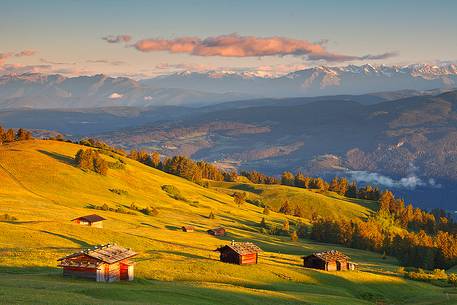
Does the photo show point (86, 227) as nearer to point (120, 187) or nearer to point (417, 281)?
point (417, 281)

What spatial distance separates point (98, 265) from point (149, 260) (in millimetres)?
18195

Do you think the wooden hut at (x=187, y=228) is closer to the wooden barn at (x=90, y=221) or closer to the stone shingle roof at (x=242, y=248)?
the wooden barn at (x=90, y=221)

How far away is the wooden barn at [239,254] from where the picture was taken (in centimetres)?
8850

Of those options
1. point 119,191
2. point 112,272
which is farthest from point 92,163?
point 112,272

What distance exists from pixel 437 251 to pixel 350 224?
35.3m

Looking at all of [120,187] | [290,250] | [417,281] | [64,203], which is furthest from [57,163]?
[417,281]

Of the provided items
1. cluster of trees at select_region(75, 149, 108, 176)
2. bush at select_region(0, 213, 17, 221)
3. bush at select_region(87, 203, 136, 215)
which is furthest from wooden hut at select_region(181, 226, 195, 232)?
cluster of trees at select_region(75, 149, 108, 176)

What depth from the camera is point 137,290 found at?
5778 centimetres

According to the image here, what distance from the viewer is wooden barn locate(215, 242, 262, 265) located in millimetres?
88500

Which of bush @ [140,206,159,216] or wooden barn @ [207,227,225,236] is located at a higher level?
bush @ [140,206,159,216]

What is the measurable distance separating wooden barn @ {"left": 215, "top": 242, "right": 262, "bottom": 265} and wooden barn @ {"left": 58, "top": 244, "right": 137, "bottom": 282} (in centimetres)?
2628

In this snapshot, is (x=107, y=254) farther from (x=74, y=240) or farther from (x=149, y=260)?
(x=74, y=240)

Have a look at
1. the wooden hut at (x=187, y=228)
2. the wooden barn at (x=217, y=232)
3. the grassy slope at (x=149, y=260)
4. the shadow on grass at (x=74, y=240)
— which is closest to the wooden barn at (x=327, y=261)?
the grassy slope at (x=149, y=260)

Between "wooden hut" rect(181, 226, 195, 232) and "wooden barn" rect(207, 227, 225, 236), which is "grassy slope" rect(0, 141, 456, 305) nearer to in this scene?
"wooden hut" rect(181, 226, 195, 232)
